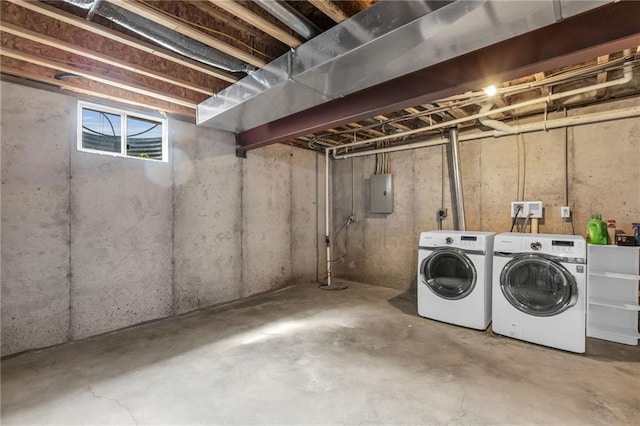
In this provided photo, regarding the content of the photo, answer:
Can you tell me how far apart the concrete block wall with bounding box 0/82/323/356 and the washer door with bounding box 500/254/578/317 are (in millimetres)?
3143

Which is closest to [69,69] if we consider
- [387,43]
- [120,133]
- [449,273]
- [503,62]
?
[120,133]

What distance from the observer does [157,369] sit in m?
2.22

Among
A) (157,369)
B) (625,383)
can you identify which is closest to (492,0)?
(625,383)

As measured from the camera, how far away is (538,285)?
8.75ft

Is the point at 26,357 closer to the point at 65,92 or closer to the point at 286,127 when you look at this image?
the point at 65,92

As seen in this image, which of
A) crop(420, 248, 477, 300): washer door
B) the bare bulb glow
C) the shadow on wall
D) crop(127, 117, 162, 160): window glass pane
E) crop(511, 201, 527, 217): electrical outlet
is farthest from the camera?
the shadow on wall

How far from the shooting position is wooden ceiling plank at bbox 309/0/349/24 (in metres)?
1.62

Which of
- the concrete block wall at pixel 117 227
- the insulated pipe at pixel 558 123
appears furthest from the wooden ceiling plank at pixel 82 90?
the insulated pipe at pixel 558 123

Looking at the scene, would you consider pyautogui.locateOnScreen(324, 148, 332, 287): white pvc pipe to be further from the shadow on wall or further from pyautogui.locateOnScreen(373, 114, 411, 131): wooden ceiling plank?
pyautogui.locateOnScreen(373, 114, 411, 131): wooden ceiling plank

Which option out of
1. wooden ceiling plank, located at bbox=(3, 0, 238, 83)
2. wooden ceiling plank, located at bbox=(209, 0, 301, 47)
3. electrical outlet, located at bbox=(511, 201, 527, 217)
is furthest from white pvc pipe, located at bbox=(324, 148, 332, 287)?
wooden ceiling plank, located at bbox=(209, 0, 301, 47)

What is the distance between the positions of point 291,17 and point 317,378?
2.40 meters

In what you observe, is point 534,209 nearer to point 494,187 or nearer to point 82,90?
point 494,187

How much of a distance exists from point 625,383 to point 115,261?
444cm

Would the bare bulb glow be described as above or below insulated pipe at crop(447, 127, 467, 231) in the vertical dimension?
above
